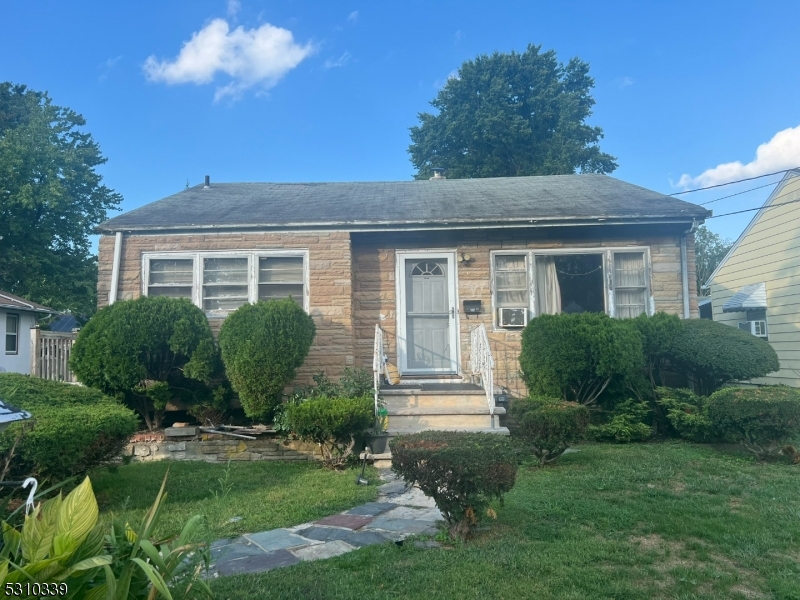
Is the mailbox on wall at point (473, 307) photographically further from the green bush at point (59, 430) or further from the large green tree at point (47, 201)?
the large green tree at point (47, 201)

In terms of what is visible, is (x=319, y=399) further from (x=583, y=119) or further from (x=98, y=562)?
(x=583, y=119)

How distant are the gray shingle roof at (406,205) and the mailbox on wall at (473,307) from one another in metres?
1.31

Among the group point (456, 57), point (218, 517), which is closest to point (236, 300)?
point (218, 517)

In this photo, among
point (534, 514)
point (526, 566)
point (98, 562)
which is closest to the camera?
point (98, 562)

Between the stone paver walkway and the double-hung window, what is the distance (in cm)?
1823

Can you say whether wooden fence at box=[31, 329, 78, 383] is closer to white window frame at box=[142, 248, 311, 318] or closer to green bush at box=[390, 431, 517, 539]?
white window frame at box=[142, 248, 311, 318]

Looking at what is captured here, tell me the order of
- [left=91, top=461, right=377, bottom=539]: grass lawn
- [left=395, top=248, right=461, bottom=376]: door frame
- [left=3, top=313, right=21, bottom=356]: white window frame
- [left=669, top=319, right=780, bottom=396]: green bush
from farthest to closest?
[left=3, top=313, right=21, bottom=356]: white window frame → [left=395, top=248, right=461, bottom=376]: door frame → [left=669, top=319, right=780, bottom=396]: green bush → [left=91, top=461, right=377, bottom=539]: grass lawn

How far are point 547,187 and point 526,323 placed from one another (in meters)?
3.55

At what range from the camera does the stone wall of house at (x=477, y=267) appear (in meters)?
8.69

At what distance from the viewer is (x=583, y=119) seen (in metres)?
27.2

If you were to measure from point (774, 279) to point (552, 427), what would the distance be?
8.58 metres

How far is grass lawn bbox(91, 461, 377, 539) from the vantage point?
447cm

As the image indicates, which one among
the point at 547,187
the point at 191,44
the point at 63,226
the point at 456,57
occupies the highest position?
the point at 456,57

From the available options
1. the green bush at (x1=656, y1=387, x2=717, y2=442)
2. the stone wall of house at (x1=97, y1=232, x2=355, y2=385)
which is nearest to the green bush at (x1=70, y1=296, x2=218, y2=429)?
the stone wall of house at (x1=97, y1=232, x2=355, y2=385)
